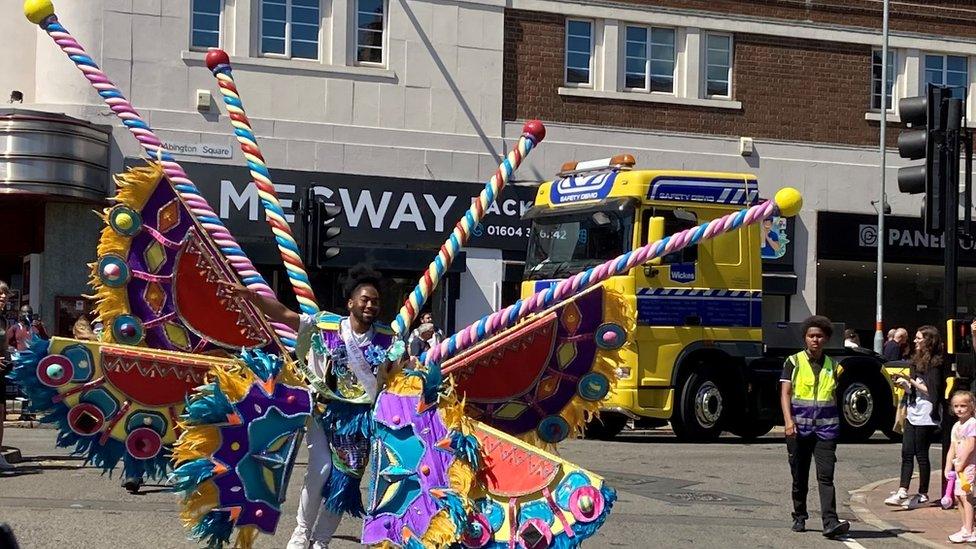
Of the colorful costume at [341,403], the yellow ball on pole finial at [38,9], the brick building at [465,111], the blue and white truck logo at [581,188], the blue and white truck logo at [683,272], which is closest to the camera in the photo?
the colorful costume at [341,403]

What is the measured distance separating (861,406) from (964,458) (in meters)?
8.45

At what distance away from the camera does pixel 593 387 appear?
316 inches

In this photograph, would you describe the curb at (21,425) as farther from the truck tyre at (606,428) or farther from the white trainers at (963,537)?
the white trainers at (963,537)

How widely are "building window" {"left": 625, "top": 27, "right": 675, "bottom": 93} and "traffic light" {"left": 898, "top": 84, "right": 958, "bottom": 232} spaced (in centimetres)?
1344

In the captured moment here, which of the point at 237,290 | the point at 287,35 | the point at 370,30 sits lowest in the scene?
the point at 237,290

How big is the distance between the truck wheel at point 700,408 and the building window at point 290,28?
9.92 m

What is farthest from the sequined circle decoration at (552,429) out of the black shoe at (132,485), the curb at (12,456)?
the curb at (12,456)

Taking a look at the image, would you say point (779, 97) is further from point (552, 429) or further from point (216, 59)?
point (216, 59)

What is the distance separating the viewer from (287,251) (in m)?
7.69

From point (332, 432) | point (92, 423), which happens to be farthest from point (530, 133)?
point (92, 423)

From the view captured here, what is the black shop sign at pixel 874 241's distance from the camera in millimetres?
26156

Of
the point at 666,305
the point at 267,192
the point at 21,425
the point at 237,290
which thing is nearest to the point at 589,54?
the point at 666,305

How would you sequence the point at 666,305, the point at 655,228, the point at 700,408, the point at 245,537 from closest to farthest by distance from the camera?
the point at 245,537 → the point at 655,228 → the point at 666,305 → the point at 700,408

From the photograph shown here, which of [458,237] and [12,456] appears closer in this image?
[458,237]
